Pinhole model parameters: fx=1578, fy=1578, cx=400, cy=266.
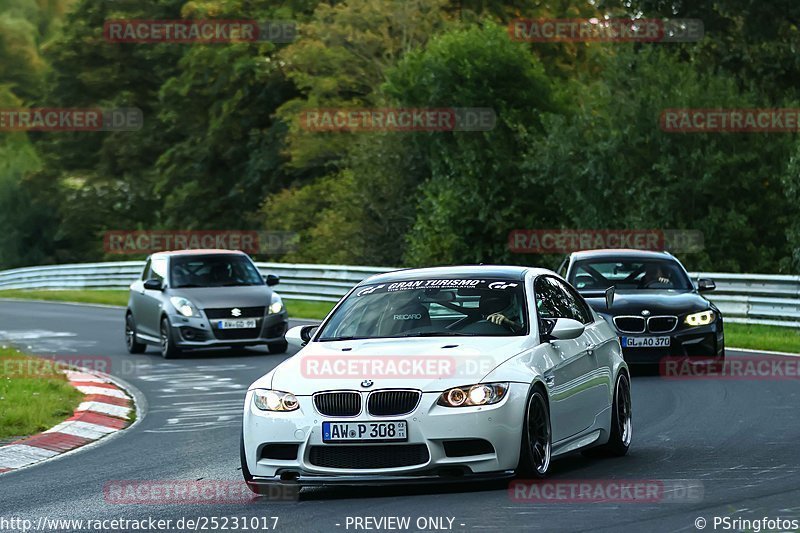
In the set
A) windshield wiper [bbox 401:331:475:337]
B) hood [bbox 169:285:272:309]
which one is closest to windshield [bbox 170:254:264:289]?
hood [bbox 169:285:272:309]

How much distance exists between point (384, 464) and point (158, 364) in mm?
13643

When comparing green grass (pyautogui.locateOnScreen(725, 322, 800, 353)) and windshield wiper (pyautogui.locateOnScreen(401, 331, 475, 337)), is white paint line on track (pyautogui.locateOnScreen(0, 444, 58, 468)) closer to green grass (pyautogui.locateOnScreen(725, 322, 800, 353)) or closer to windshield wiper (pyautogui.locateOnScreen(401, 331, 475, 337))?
windshield wiper (pyautogui.locateOnScreen(401, 331, 475, 337))

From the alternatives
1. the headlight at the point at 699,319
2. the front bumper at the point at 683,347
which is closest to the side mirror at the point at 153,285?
the front bumper at the point at 683,347

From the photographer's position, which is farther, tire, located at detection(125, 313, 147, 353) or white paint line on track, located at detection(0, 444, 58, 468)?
tire, located at detection(125, 313, 147, 353)

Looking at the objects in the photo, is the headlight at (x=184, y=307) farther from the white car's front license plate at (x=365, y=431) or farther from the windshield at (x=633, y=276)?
the white car's front license plate at (x=365, y=431)

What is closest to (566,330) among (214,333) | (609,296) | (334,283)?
(609,296)

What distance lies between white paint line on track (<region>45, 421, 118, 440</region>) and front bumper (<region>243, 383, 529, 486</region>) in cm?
497

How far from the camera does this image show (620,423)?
11.6 m

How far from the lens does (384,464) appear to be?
9391mm

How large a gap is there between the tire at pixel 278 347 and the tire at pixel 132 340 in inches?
88.3

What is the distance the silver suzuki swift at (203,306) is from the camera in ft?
74.9

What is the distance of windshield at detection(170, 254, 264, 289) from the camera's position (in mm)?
23984

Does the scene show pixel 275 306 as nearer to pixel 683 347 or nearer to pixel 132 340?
pixel 132 340

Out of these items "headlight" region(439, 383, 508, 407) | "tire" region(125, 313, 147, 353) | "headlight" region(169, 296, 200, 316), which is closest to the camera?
"headlight" region(439, 383, 508, 407)
